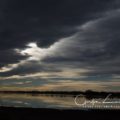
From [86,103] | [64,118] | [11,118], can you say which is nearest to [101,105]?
[86,103]

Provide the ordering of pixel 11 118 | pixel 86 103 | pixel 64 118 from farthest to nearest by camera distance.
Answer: pixel 86 103, pixel 64 118, pixel 11 118

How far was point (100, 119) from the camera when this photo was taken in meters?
22.1

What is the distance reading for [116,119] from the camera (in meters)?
21.9

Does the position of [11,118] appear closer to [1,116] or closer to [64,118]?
[1,116]

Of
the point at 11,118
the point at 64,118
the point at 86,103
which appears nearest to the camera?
the point at 11,118

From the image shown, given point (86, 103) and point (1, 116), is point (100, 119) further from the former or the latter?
point (86, 103)

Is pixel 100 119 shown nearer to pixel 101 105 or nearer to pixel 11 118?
pixel 11 118

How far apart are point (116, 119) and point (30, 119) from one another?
6.11 metres

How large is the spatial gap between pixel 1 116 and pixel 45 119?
3068 mm

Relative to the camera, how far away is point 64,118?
76.5 feet

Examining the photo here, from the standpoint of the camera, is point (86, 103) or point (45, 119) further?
point (86, 103)

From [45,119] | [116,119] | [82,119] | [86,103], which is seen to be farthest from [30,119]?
[86,103]

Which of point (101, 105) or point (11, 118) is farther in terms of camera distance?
point (101, 105)

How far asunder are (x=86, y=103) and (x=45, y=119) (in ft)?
40.4
